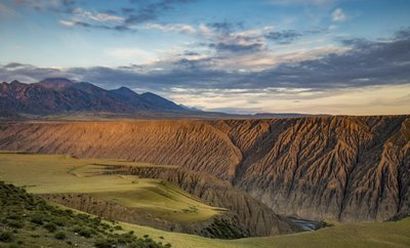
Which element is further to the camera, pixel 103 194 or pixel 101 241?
pixel 103 194

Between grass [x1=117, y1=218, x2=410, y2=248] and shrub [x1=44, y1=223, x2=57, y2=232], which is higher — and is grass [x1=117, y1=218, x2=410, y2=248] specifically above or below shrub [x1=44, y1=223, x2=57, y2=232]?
below

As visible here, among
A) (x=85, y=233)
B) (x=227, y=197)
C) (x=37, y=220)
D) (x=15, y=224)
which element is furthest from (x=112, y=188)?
(x=15, y=224)

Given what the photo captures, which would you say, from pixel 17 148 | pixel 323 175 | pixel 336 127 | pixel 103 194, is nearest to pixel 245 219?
pixel 103 194

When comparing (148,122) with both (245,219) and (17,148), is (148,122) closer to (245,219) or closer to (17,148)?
(17,148)

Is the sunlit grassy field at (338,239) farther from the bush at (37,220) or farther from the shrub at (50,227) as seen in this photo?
the shrub at (50,227)

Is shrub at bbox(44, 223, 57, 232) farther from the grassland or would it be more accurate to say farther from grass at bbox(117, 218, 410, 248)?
grass at bbox(117, 218, 410, 248)

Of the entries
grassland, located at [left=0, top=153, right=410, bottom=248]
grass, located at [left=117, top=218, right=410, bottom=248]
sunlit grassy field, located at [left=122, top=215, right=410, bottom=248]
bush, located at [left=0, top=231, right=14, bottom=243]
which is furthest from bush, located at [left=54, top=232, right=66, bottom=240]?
sunlit grassy field, located at [left=122, top=215, right=410, bottom=248]
